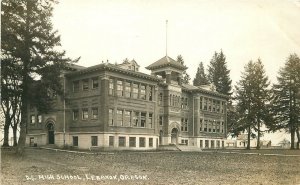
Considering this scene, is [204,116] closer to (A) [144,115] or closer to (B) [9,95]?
(A) [144,115]

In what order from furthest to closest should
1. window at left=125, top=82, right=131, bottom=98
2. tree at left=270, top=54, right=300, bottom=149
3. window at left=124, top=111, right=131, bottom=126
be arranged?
tree at left=270, top=54, right=300, bottom=149 → window at left=125, top=82, right=131, bottom=98 → window at left=124, top=111, right=131, bottom=126

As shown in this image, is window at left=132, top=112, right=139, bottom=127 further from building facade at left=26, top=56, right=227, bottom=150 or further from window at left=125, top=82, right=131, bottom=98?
window at left=125, top=82, right=131, bottom=98

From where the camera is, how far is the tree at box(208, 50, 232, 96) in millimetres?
63188

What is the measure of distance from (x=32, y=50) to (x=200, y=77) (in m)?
50.4

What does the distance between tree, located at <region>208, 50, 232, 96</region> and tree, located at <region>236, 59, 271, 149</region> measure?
15902mm

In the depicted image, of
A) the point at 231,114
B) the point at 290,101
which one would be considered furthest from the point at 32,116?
the point at 231,114

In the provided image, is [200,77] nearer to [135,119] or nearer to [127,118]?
[135,119]

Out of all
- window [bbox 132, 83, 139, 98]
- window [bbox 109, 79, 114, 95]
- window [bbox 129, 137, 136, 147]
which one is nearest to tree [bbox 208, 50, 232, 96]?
window [bbox 132, 83, 139, 98]

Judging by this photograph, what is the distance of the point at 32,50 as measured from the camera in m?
20.6

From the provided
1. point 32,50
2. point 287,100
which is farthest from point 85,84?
point 287,100

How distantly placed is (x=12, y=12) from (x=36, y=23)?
82.2 inches

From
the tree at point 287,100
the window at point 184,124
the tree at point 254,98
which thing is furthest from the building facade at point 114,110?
the tree at point 287,100

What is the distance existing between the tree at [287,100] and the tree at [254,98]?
47.8 inches

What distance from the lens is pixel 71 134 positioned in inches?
1351
